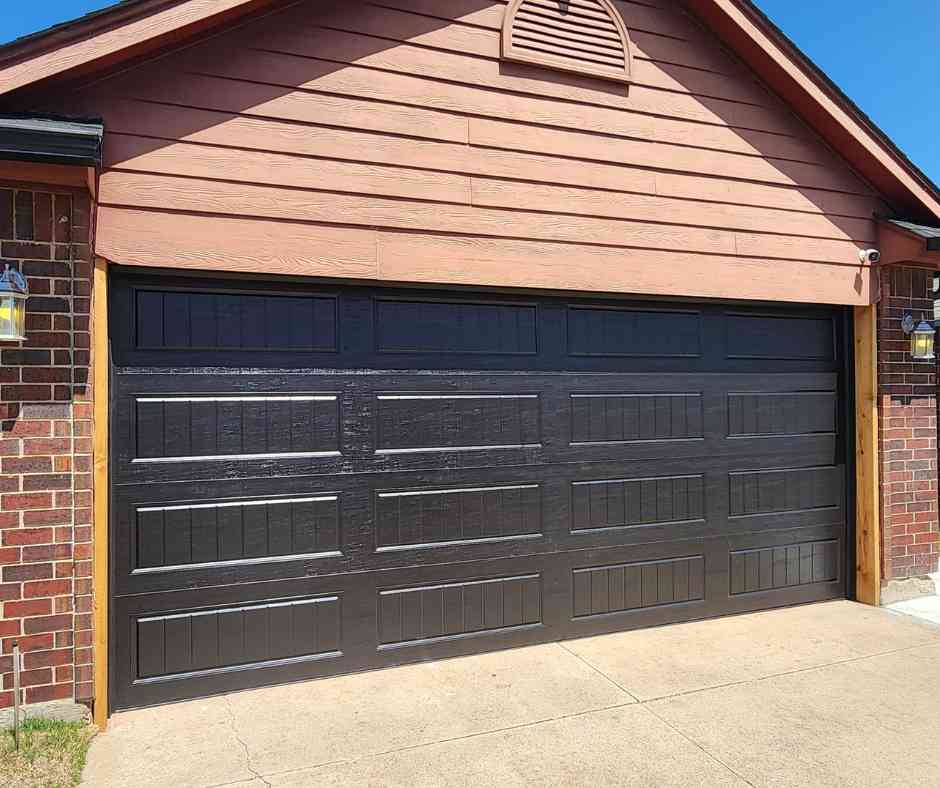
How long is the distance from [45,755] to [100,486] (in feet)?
3.86

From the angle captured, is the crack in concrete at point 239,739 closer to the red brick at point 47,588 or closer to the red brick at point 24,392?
the red brick at point 47,588

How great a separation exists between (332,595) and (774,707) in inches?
96.6

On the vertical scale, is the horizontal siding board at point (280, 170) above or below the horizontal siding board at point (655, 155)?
below

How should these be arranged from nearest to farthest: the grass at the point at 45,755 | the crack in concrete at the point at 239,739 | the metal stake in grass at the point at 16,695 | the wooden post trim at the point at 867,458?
the grass at the point at 45,755 → the crack in concrete at the point at 239,739 → the metal stake in grass at the point at 16,695 → the wooden post trim at the point at 867,458

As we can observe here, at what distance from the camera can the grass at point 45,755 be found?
8.66 feet

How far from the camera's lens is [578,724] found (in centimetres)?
318

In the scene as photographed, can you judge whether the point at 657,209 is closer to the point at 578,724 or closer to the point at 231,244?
the point at 231,244

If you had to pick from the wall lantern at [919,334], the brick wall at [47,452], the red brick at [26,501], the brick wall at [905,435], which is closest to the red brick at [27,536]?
the brick wall at [47,452]

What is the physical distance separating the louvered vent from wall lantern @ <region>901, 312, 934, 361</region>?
9.71 feet

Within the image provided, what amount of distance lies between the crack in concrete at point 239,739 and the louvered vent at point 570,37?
407cm

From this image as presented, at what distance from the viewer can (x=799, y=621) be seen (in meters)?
4.68

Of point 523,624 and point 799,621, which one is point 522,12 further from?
point 799,621

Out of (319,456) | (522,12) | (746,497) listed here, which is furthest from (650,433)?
(522,12)

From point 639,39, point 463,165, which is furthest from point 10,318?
point 639,39
